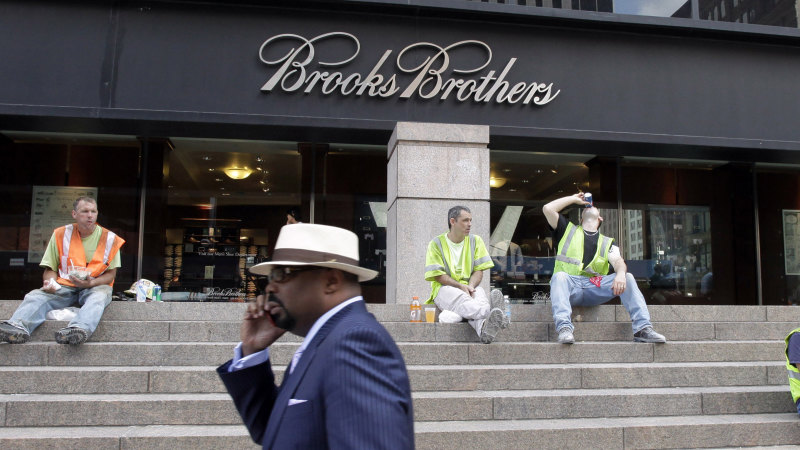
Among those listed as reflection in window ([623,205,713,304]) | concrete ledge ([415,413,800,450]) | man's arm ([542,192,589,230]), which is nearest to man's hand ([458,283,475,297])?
man's arm ([542,192,589,230])

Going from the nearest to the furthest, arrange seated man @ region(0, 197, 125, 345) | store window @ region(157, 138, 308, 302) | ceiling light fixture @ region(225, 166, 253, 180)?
seated man @ region(0, 197, 125, 345), store window @ region(157, 138, 308, 302), ceiling light fixture @ region(225, 166, 253, 180)

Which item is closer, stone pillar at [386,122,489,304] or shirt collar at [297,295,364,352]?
shirt collar at [297,295,364,352]

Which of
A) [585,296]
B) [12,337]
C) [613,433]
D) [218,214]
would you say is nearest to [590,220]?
[585,296]

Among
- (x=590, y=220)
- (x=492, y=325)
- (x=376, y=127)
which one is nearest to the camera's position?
(x=492, y=325)

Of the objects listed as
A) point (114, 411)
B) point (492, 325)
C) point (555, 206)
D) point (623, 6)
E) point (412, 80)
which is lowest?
point (114, 411)

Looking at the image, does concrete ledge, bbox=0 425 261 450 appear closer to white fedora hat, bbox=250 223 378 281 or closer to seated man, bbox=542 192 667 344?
white fedora hat, bbox=250 223 378 281

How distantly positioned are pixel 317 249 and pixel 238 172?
10.6 meters

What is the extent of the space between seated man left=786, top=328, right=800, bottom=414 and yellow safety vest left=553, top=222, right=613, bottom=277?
238 cm

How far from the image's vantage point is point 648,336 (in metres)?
7.08

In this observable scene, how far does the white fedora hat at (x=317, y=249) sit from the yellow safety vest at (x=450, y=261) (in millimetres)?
5705

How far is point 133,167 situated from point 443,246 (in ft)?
23.1

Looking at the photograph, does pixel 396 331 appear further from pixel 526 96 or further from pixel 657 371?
pixel 526 96

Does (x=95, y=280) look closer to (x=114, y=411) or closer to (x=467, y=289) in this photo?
(x=114, y=411)

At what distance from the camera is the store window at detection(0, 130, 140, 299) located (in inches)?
461
